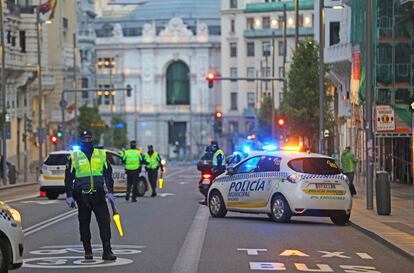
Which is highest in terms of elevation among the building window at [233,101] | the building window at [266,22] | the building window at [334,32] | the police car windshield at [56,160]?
the building window at [266,22]

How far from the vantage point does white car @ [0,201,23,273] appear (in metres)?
15.1

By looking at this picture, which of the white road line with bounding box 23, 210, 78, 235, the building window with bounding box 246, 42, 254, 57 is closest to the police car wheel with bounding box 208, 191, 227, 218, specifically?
the white road line with bounding box 23, 210, 78, 235

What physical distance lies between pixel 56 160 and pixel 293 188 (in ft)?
50.0

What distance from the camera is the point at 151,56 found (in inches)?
6594

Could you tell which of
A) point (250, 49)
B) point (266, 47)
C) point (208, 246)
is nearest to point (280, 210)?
point (208, 246)

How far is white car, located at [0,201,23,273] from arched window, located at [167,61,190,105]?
15350 centimetres

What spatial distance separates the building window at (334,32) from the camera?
229 ft

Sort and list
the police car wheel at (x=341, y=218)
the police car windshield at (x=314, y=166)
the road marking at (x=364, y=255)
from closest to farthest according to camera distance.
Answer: the road marking at (x=364, y=255)
the police car windshield at (x=314, y=166)
the police car wheel at (x=341, y=218)

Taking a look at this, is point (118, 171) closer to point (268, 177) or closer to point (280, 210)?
point (268, 177)

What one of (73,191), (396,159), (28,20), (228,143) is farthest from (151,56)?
(73,191)

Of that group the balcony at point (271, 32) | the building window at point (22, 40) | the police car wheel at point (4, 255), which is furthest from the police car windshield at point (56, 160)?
the balcony at point (271, 32)

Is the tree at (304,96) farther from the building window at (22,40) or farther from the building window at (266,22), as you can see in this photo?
the building window at (266,22)

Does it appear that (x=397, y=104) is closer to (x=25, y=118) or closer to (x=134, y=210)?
(x=134, y=210)

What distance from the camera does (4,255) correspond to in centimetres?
1516
